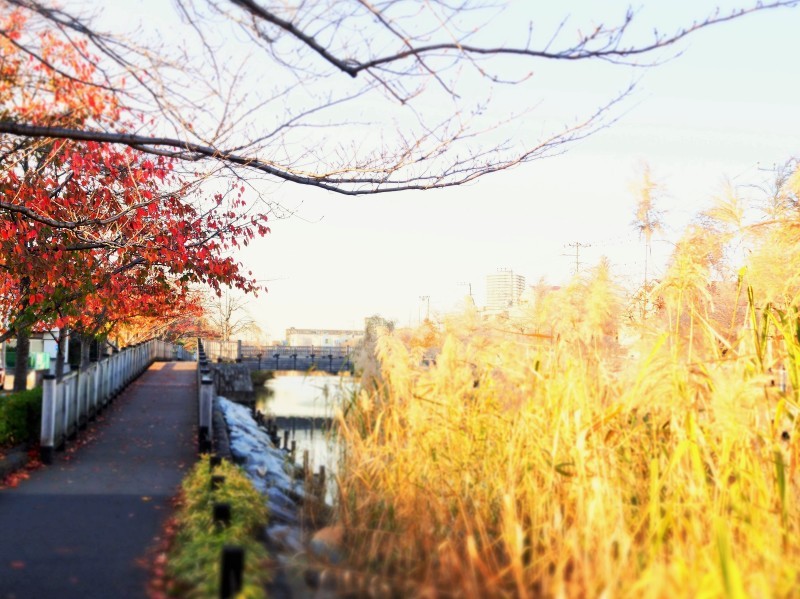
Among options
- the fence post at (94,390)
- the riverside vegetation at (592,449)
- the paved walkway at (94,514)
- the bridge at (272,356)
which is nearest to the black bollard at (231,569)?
the riverside vegetation at (592,449)

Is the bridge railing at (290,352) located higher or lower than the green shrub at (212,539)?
higher

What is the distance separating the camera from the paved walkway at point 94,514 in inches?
247

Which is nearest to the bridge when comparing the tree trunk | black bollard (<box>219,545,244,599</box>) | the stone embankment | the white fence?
the tree trunk

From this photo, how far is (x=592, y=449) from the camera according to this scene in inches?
193

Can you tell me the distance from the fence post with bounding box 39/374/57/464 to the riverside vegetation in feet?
20.4

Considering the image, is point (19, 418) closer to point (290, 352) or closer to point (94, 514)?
point (94, 514)

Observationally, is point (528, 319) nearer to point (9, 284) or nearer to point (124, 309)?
point (9, 284)

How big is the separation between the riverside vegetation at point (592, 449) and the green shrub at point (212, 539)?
1.94 feet

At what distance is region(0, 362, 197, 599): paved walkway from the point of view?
20.6ft

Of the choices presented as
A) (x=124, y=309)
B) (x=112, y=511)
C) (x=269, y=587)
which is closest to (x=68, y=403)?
(x=112, y=511)

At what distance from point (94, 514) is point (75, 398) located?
609 centimetres

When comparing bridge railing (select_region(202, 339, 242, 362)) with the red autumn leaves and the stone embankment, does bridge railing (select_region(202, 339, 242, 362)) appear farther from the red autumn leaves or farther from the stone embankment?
the stone embankment

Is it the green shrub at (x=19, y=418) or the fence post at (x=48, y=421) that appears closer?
the fence post at (x=48, y=421)

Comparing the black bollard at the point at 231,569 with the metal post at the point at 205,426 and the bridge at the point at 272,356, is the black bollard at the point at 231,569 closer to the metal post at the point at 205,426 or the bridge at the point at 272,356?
the metal post at the point at 205,426
